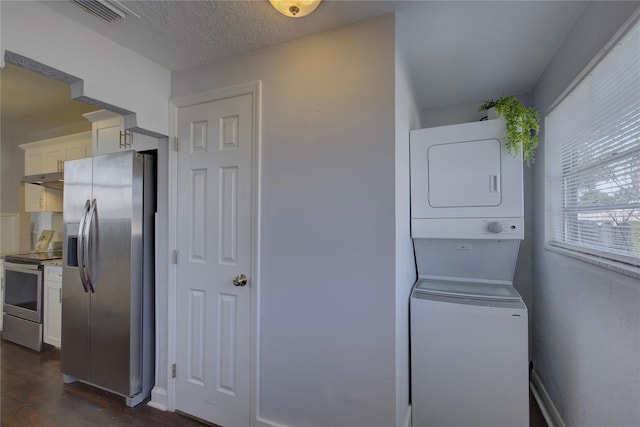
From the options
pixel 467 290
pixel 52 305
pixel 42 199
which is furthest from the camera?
pixel 42 199

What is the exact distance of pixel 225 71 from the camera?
184 centimetres

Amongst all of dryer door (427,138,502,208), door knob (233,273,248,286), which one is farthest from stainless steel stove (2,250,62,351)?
dryer door (427,138,502,208)

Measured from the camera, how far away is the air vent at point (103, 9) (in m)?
1.33

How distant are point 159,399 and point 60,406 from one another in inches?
29.2

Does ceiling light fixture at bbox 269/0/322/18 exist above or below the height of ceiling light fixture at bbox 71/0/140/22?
below

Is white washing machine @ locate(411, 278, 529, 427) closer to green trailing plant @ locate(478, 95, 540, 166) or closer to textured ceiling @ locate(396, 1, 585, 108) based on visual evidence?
green trailing plant @ locate(478, 95, 540, 166)

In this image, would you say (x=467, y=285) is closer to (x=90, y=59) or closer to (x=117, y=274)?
(x=117, y=274)

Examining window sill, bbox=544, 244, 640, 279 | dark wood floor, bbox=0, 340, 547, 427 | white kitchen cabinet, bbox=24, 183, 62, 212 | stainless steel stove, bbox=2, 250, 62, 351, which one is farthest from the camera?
white kitchen cabinet, bbox=24, 183, 62, 212

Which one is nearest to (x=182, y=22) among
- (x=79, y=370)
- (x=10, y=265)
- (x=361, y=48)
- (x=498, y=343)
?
(x=361, y=48)

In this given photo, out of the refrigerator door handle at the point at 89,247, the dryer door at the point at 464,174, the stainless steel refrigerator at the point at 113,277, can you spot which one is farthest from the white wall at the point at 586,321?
the refrigerator door handle at the point at 89,247

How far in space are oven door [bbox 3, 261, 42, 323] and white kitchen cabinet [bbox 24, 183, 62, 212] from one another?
2.52 ft

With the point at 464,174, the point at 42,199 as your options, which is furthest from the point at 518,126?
the point at 42,199

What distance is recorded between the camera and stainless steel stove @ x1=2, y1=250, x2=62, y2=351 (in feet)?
9.36

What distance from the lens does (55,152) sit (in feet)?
10.7
